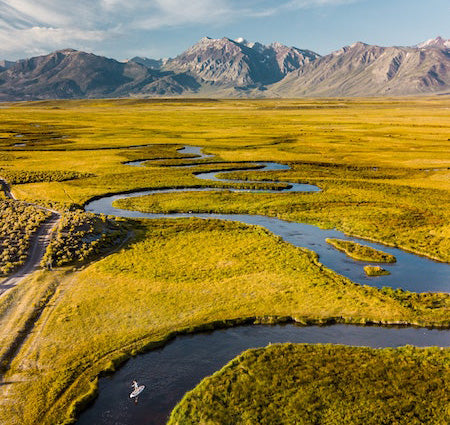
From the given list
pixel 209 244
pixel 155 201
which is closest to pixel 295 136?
pixel 155 201

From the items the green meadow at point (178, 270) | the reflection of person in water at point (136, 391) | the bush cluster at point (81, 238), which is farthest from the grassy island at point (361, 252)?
the reflection of person in water at point (136, 391)

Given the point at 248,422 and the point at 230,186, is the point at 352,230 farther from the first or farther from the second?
the point at 248,422

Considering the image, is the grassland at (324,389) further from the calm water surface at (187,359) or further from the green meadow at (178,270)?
the green meadow at (178,270)

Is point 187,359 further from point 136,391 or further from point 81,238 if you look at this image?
point 81,238

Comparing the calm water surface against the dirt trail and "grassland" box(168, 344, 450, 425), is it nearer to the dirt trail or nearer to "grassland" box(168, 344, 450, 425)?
"grassland" box(168, 344, 450, 425)

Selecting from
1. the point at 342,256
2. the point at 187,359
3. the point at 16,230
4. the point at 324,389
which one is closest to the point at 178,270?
the point at 187,359
